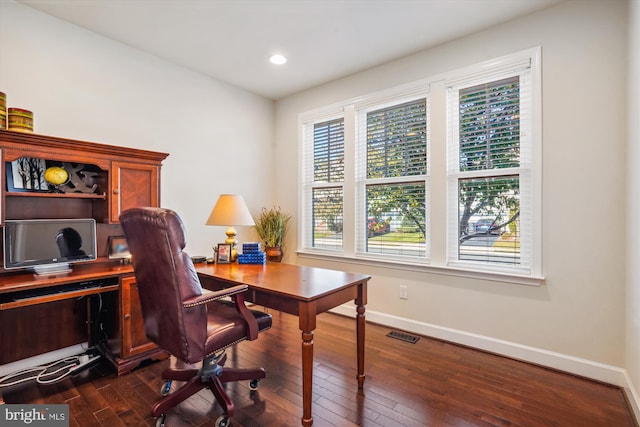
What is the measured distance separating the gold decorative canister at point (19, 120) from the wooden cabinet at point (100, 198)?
0.12 m

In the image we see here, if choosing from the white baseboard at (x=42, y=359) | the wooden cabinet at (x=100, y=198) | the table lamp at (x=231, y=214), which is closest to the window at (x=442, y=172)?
the table lamp at (x=231, y=214)

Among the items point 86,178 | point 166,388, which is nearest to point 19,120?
point 86,178

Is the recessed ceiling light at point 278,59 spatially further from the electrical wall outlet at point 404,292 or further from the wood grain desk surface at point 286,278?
the electrical wall outlet at point 404,292

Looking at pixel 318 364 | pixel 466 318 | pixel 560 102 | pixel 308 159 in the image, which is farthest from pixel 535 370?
pixel 308 159

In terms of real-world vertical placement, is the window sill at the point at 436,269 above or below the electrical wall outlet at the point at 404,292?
above

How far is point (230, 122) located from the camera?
389 cm

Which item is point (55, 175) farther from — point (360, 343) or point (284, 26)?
point (360, 343)

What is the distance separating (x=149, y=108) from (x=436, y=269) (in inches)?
127

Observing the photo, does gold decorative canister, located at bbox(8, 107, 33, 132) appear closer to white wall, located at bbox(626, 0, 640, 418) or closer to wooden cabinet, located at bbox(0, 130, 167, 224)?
wooden cabinet, located at bbox(0, 130, 167, 224)

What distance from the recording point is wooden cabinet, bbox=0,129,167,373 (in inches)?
86.2

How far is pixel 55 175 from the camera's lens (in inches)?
92.7

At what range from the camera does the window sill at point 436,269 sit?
2.55m

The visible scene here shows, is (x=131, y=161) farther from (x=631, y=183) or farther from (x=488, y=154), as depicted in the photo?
(x=631, y=183)

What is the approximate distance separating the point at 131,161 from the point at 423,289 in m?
2.89
